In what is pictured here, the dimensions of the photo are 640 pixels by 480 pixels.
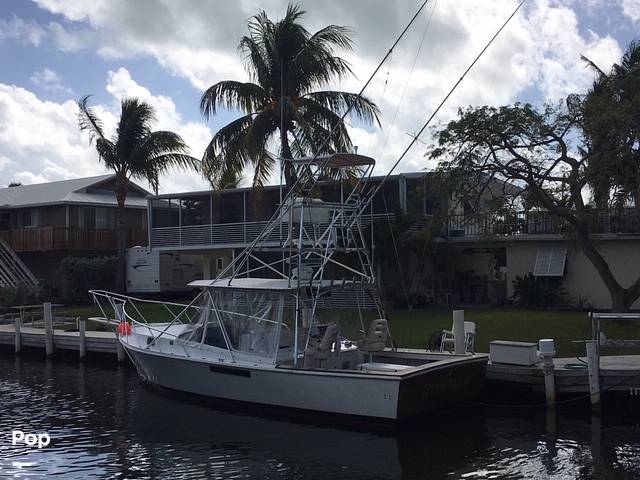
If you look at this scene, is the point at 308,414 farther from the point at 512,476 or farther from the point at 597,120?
the point at 597,120

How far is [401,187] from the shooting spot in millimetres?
27703

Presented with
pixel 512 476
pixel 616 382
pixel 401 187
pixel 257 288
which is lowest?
pixel 512 476

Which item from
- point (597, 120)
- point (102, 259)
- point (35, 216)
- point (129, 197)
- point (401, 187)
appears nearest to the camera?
point (597, 120)

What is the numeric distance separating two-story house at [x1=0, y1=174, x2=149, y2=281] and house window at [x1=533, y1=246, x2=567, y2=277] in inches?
903

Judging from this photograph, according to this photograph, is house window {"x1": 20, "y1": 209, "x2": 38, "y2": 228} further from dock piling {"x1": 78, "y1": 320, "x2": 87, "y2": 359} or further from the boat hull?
the boat hull

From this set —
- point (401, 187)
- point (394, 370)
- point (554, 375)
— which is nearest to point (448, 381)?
point (394, 370)

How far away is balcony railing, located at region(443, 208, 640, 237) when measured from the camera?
21062 mm

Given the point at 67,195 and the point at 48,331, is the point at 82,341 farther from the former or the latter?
the point at 67,195

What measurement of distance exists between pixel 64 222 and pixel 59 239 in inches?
49.9

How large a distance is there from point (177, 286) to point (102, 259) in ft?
12.6

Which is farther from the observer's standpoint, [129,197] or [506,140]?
[129,197]

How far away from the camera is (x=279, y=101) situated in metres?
23.2

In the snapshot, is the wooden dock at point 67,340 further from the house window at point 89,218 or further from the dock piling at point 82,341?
the house window at point 89,218

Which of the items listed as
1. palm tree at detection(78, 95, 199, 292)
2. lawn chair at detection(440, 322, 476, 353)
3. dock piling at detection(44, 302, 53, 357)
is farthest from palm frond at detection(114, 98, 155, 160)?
lawn chair at detection(440, 322, 476, 353)
